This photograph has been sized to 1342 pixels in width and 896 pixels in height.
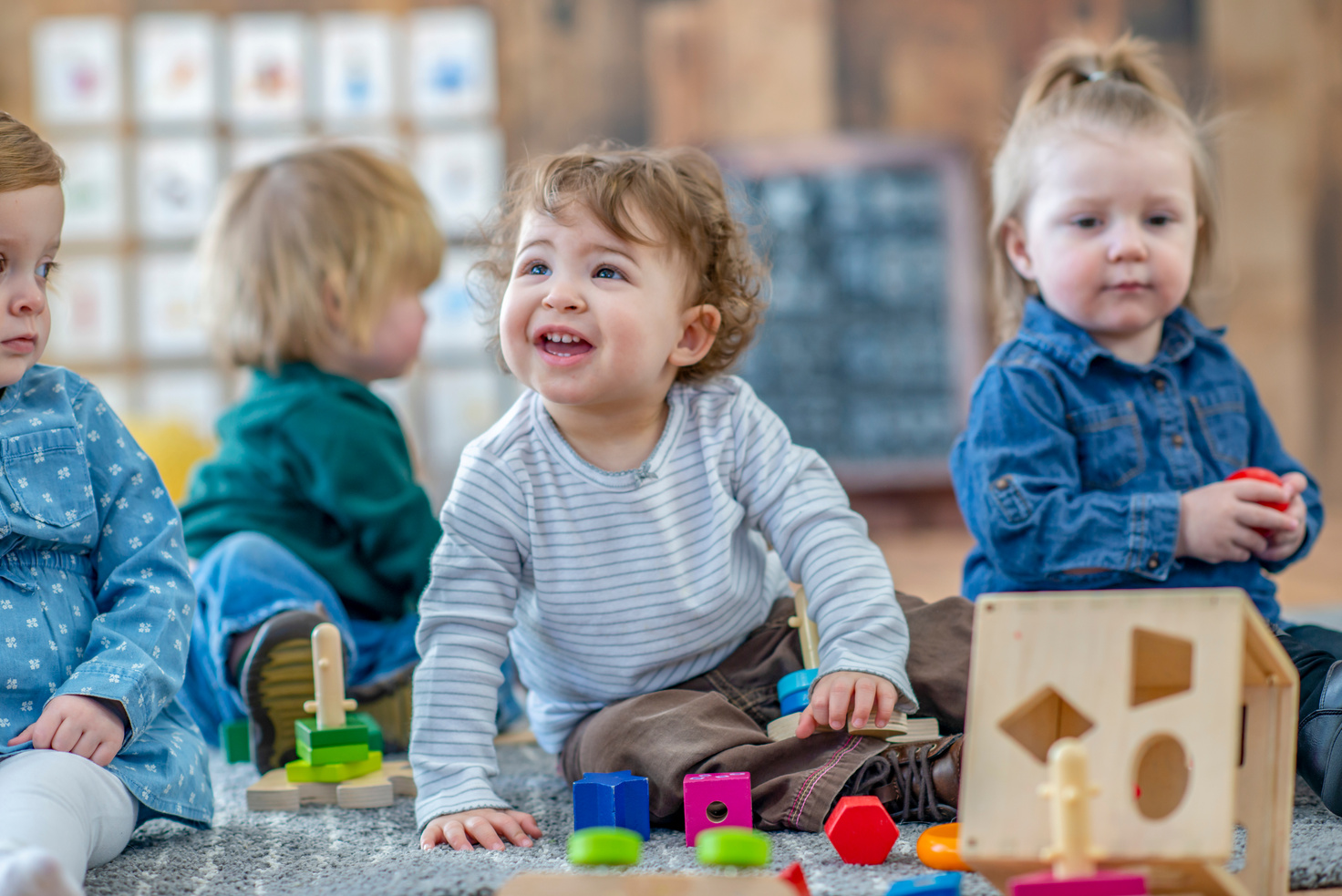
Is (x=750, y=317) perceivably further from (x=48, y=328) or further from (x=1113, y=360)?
(x=48, y=328)

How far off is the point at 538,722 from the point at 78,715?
0.40 metres

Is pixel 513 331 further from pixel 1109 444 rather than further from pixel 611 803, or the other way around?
pixel 1109 444

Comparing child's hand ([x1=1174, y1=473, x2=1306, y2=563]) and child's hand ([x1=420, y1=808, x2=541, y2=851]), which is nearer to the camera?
child's hand ([x1=420, y1=808, x2=541, y2=851])

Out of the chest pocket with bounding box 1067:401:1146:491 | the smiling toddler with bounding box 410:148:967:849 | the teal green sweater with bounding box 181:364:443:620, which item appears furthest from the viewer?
the teal green sweater with bounding box 181:364:443:620

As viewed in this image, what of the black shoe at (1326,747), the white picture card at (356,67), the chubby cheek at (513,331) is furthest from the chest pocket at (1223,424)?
the white picture card at (356,67)

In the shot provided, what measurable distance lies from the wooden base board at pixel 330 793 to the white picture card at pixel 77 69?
2604 mm

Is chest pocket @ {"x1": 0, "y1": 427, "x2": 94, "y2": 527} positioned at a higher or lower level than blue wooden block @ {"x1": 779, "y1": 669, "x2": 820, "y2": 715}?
higher

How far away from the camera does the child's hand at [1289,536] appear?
1096mm

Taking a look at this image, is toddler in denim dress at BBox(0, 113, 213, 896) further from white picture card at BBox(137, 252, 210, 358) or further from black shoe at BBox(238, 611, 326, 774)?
white picture card at BBox(137, 252, 210, 358)

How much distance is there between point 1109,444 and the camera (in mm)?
1157

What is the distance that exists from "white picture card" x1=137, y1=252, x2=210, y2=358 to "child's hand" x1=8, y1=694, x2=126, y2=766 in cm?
252

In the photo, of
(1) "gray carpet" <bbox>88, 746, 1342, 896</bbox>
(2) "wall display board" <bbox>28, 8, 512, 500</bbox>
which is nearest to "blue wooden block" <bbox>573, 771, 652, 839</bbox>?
(1) "gray carpet" <bbox>88, 746, 1342, 896</bbox>

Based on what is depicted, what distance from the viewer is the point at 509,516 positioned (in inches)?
39.5

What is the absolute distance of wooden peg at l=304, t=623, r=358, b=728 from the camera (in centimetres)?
108
